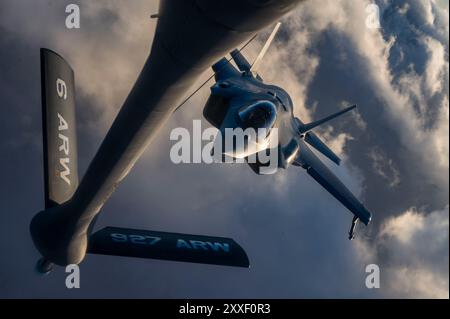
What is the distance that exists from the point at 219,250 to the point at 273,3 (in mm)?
6806

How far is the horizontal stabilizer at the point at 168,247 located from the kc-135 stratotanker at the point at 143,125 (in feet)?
0.09

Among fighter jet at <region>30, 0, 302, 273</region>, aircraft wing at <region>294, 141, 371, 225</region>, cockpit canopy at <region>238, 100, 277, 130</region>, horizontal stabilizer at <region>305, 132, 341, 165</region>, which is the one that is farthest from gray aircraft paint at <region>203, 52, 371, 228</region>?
fighter jet at <region>30, 0, 302, 273</region>

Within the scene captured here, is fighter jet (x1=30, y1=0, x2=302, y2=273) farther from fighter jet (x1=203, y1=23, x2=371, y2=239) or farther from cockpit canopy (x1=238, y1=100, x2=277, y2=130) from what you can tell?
cockpit canopy (x1=238, y1=100, x2=277, y2=130)

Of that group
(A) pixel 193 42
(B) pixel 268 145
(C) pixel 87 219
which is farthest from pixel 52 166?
(B) pixel 268 145

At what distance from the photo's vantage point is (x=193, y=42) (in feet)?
14.8

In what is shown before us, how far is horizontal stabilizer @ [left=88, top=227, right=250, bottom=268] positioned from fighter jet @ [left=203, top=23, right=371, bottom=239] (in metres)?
8.21

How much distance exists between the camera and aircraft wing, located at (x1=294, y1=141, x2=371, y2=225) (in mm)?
23125

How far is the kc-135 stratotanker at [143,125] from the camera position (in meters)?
4.19

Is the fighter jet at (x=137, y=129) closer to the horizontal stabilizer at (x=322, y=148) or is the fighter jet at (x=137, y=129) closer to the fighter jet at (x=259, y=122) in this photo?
the fighter jet at (x=259, y=122)

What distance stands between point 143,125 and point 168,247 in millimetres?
4144

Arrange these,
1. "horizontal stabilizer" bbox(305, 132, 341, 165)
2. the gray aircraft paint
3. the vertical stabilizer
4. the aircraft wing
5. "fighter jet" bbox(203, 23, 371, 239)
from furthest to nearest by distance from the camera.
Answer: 1. "horizontal stabilizer" bbox(305, 132, 341, 165)
2. the aircraft wing
3. the gray aircraft paint
4. "fighter jet" bbox(203, 23, 371, 239)
5. the vertical stabilizer

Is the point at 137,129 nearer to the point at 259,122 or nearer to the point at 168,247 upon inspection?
the point at 168,247

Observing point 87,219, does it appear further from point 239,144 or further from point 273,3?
point 239,144

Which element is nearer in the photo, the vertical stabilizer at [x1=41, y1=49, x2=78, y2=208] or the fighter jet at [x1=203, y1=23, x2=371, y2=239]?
the vertical stabilizer at [x1=41, y1=49, x2=78, y2=208]
